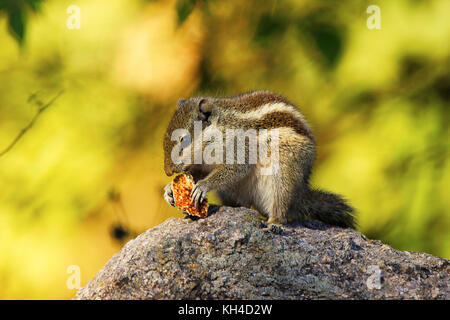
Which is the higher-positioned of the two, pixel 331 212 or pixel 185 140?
pixel 185 140

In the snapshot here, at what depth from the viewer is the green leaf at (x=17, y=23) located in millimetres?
3260

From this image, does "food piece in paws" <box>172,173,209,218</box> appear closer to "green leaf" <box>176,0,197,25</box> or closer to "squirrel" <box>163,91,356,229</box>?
"squirrel" <box>163,91,356,229</box>

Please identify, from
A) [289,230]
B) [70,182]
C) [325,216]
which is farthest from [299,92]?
[70,182]

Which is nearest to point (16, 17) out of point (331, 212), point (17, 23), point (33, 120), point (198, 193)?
point (17, 23)

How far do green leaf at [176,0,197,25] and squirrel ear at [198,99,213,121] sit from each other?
608 mm

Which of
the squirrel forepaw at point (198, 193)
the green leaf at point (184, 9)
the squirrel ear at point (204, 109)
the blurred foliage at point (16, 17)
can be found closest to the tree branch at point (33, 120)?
the blurred foliage at point (16, 17)

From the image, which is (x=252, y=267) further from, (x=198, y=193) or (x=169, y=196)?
(x=169, y=196)

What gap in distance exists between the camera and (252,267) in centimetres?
283

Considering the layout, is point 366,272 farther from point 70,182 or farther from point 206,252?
point 70,182

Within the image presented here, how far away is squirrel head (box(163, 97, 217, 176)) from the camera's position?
336cm

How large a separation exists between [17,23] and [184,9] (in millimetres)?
1100

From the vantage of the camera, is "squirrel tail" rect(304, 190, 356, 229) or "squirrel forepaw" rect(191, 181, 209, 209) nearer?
"squirrel forepaw" rect(191, 181, 209, 209)

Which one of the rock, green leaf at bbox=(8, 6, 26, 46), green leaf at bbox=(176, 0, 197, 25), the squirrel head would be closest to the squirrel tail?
the rock

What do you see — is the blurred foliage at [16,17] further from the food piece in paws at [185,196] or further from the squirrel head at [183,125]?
the food piece in paws at [185,196]
